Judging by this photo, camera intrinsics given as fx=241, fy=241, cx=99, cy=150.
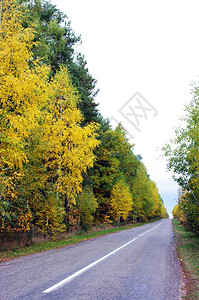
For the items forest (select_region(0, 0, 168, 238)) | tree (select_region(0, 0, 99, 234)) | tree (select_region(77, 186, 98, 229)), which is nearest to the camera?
tree (select_region(0, 0, 99, 234))

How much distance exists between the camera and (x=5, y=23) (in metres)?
9.95

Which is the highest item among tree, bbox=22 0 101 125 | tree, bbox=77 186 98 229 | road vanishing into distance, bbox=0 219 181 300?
tree, bbox=22 0 101 125

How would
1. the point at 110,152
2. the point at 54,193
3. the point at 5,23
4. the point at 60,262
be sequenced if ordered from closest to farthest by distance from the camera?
1. the point at 60,262
2. the point at 5,23
3. the point at 54,193
4. the point at 110,152

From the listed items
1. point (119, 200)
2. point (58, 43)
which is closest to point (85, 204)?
point (119, 200)

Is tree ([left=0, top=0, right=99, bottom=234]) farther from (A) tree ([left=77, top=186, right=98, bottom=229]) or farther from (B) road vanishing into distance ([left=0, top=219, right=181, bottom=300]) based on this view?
(A) tree ([left=77, top=186, right=98, bottom=229])

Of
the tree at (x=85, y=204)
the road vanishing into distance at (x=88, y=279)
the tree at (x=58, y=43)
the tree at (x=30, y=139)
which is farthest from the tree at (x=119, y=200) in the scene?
the road vanishing into distance at (x=88, y=279)

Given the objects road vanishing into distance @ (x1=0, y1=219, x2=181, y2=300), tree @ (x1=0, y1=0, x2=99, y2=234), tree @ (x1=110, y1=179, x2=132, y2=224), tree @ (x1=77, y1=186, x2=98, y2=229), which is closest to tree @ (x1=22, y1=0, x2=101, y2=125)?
tree @ (x1=0, y1=0, x2=99, y2=234)

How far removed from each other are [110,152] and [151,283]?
2614 centimetres

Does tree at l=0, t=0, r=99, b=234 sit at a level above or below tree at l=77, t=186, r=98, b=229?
above

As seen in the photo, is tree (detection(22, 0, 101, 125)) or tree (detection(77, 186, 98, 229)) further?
tree (detection(22, 0, 101, 125))

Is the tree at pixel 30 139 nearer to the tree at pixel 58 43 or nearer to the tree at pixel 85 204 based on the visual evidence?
the tree at pixel 85 204

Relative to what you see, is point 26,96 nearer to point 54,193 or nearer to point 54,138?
point 54,138

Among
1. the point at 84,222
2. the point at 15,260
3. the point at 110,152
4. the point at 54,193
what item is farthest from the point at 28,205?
the point at 110,152

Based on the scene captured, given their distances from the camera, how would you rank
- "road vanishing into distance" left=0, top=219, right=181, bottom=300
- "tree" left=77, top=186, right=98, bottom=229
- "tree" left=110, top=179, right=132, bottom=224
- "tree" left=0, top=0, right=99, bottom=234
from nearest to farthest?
"road vanishing into distance" left=0, top=219, right=181, bottom=300 → "tree" left=0, top=0, right=99, bottom=234 → "tree" left=77, top=186, right=98, bottom=229 → "tree" left=110, top=179, right=132, bottom=224
